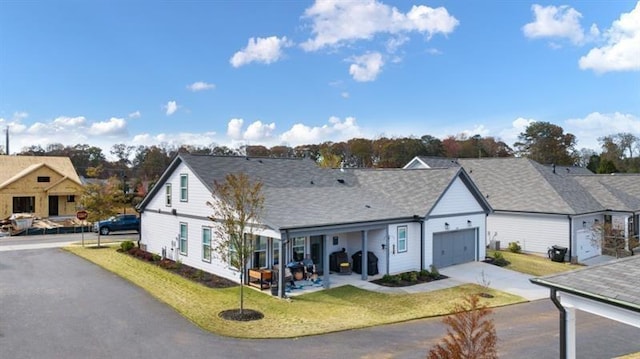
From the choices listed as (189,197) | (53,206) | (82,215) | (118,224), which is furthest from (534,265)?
(53,206)

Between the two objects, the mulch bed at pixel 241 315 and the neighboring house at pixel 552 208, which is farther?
the neighboring house at pixel 552 208

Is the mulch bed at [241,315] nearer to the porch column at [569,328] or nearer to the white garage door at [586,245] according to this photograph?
the porch column at [569,328]

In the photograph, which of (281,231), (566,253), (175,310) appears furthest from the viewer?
(566,253)

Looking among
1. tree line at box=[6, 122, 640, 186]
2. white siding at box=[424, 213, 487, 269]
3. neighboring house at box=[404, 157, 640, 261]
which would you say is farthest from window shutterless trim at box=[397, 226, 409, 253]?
tree line at box=[6, 122, 640, 186]

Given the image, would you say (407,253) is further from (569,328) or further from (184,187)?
(569,328)

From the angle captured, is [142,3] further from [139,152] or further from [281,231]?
[139,152]

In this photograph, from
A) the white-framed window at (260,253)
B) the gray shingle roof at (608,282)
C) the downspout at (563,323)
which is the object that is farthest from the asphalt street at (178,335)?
the white-framed window at (260,253)

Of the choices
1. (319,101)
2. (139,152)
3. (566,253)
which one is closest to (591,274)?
(566,253)
